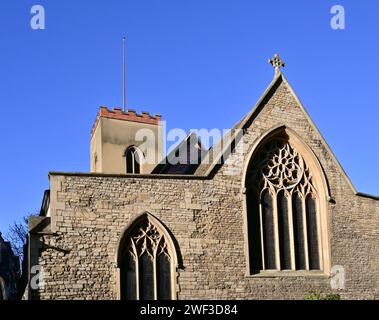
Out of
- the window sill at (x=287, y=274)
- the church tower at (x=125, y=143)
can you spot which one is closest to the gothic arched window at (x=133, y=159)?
the church tower at (x=125, y=143)

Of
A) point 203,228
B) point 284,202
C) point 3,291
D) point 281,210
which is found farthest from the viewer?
point 3,291

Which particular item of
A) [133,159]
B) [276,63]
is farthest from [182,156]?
[276,63]

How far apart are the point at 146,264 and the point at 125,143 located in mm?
14157

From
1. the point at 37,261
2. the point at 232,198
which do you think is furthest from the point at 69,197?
the point at 232,198

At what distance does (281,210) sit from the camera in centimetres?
2100

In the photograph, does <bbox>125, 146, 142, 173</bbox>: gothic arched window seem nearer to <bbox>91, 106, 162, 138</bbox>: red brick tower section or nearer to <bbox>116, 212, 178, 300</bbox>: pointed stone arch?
<bbox>91, 106, 162, 138</bbox>: red brick tower section

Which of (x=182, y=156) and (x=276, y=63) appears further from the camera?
(x=182, y=156)

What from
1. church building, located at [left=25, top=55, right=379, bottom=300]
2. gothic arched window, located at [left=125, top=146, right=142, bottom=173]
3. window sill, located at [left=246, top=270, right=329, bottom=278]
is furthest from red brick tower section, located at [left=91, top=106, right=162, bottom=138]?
window sill, located at [left=246, top=270, right=329, bottom=278]

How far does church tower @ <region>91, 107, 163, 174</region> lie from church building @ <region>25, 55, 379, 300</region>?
30.8 feet

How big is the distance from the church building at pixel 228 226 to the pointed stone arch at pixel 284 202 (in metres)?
0.03

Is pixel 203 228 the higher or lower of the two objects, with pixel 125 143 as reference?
lower

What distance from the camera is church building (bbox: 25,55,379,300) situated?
17953 millimetres

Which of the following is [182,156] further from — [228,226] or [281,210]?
[228,226]

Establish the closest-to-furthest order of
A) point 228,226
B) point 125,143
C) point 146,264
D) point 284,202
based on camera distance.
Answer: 1. point 146,264
2. point 228,226
3. point 284,202
4. point 125,143
